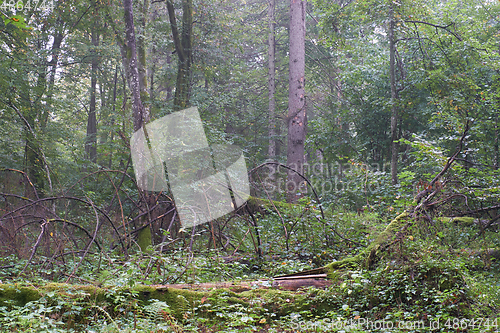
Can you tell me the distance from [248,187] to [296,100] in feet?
10.7

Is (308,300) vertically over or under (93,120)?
under

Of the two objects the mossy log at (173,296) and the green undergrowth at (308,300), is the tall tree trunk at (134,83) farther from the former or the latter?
the mossy log at (173,296)

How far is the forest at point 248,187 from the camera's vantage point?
136 inches

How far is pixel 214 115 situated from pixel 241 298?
807 centimetres

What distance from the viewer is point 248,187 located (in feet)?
32.1

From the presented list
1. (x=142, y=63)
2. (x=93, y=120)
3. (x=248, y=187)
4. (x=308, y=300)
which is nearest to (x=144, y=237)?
(x=248, y=187)

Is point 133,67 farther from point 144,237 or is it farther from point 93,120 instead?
point 93,120

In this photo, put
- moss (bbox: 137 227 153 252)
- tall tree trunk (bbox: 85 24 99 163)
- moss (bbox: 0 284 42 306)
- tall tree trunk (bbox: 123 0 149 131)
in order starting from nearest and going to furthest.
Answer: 1. moss (bbox: 0 284 42 306)
2. moss (bbox: 137 227 153 252)
3. tall tree trunk (bbox: 123 0 149 131)
4. tall tree trunk (bbox: 85 24 99 163)

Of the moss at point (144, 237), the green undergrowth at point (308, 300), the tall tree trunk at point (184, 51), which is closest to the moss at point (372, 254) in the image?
the green undergrowth at point (308, 300)

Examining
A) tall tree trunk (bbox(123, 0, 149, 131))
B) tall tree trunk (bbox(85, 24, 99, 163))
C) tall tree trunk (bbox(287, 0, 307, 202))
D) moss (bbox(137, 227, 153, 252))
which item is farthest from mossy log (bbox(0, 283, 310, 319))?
tall tree trunk (bbox(85, 24, 99, 163))

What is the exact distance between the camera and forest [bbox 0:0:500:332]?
11.3 ft

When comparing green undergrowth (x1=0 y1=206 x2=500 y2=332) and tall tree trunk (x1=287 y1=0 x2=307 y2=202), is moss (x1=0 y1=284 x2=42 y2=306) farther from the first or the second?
tall tree trunk (x1=287 y1=0 x2=307 y2=202)

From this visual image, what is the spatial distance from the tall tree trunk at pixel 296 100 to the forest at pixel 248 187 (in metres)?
0.05

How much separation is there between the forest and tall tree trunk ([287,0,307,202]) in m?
0.05
